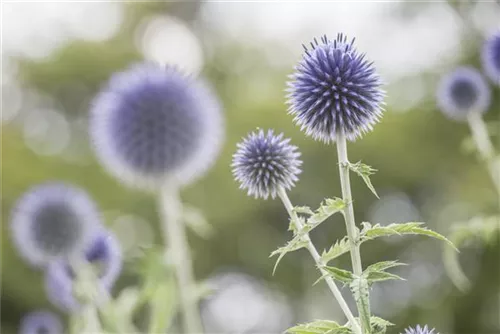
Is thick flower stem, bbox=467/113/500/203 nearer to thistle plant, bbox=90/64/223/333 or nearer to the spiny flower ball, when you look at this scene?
thistle plant, bbox=90/64/223/333

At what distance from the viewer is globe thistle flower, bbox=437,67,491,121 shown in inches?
111

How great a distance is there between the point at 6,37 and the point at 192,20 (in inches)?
183

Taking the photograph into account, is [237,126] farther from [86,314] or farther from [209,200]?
[86,314]

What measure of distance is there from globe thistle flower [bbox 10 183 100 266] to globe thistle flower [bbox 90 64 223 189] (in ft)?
0.96

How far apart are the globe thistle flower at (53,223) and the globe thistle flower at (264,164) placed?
1.21 meters

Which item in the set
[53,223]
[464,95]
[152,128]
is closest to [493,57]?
[464,95]

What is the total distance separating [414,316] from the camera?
32.4 ft

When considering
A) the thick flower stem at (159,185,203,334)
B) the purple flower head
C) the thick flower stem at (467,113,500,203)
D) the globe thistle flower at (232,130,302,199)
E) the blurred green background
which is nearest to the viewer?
the globe thistle flower at (232,130,302,199)

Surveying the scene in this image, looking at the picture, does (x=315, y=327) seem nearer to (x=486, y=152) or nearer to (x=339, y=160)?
(x=339, y=160)

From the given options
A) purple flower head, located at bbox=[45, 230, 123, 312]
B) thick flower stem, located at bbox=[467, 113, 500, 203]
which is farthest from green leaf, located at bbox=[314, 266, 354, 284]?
purple flower head, located at bbox=[45, 230, 123, 312]

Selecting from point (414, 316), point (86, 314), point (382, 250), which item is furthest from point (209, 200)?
point (86, 314)

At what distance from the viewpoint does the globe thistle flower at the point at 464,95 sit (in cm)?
281

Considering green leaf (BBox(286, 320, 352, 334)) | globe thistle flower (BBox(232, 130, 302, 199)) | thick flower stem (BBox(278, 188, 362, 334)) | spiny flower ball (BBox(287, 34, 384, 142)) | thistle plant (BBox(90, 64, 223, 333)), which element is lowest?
green leaf (BBox(286, 320, 352, 334))

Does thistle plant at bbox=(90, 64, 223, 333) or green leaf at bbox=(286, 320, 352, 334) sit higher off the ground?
thistle plant at bbox=(90, 64, 223, 333)
